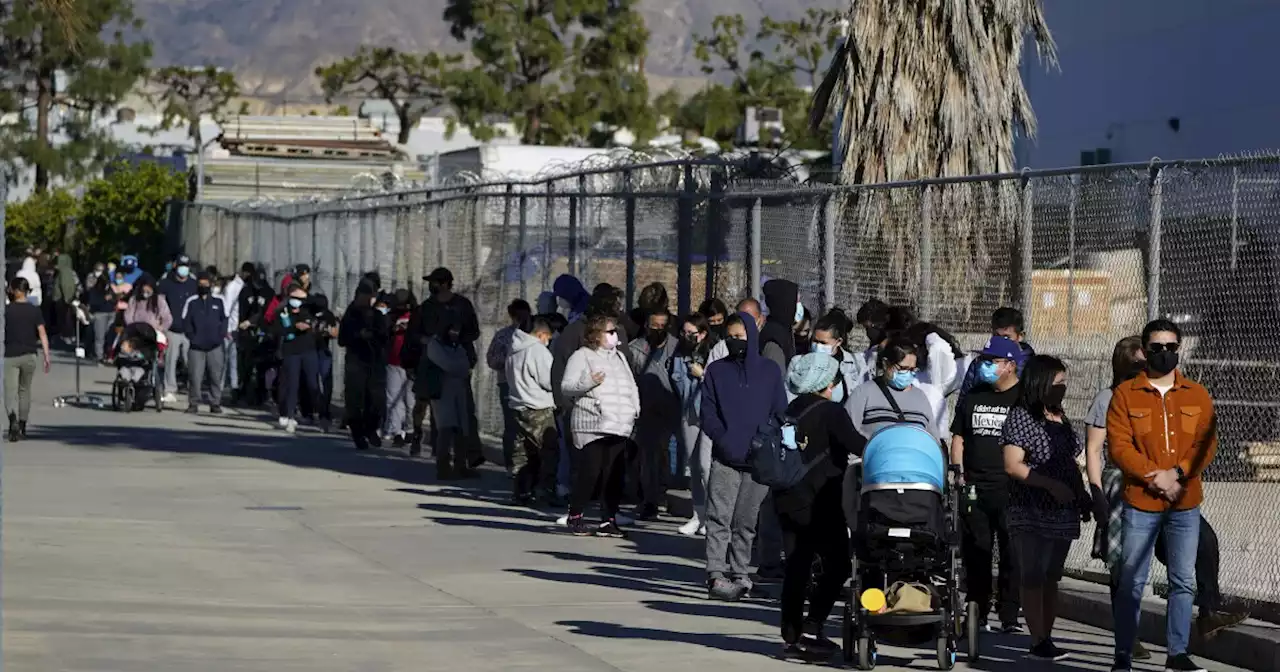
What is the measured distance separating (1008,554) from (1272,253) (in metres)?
2.15

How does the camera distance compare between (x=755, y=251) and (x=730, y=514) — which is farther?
(x=755, y=251)

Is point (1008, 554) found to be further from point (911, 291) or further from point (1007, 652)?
point (911, 291)

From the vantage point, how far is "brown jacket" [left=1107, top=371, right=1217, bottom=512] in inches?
384

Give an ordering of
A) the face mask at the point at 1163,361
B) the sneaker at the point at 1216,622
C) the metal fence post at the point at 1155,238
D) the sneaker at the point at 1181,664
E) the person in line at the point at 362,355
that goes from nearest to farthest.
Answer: the face mask at the point at 1163,361 → the sneaker at the point at 1181,664 → the sneaker at the point at 1216,622 → the metal fence post at the point at 1155,238 → the person in line at the point at 362,355

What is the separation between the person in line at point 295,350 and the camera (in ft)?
85.1

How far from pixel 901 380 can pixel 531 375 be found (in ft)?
23.6

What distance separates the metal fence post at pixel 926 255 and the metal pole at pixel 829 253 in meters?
1.61

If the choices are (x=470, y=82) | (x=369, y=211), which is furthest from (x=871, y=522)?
(x=470, y=82)

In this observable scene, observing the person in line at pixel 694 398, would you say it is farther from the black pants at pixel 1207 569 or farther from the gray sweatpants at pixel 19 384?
the gray sweatpants at pixel 19 384

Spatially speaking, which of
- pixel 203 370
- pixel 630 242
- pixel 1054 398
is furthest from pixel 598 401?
pixel 203 370

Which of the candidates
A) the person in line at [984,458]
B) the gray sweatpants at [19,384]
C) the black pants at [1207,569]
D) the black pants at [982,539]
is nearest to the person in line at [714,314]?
the person in line at [984,458]

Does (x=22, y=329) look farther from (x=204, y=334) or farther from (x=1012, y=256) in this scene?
(x=1012, y=256)

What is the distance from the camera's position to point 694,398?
1524 centimetres

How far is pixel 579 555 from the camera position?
15203mm
